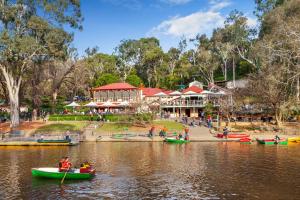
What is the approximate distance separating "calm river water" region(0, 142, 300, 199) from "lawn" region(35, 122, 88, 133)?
1292 cm

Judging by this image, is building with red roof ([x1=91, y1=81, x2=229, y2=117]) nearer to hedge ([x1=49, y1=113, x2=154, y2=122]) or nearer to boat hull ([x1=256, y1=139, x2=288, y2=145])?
hedge ([x1=49, y1=113, x2=154, y2=122])

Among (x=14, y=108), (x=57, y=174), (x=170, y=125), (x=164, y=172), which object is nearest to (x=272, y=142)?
(x=170, y=125)

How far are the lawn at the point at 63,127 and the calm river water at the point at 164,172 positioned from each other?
12920 millimetres

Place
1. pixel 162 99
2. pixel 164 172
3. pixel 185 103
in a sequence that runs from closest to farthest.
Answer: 1. pixel 164 172
2. pixel 185 103
3. pixel 162 99

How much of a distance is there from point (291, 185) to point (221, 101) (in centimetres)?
4089

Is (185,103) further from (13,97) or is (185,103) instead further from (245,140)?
(13,97)

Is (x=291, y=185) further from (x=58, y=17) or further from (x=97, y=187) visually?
(x=58, y=17)

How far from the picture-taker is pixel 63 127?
218ft

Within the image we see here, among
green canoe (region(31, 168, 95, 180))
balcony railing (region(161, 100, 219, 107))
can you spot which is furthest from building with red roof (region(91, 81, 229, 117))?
green canoe (region(31, 168, 95, 180))

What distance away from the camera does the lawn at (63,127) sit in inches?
2562

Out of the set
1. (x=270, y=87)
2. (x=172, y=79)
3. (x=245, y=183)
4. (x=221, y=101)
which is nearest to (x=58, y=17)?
(x=221, y=101)

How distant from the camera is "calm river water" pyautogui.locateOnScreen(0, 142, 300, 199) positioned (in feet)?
90.9

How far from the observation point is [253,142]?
5538 centimetres

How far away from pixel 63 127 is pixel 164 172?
3611 cm
